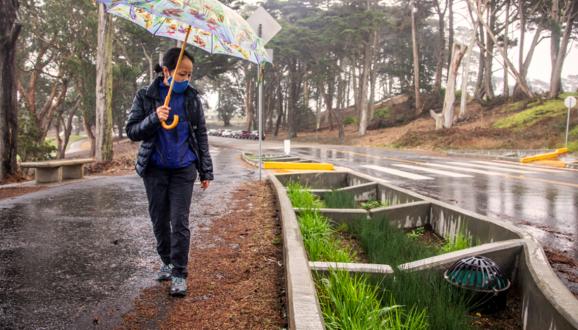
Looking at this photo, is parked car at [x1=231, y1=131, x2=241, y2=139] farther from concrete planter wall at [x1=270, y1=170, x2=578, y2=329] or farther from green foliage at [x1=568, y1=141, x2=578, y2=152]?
concrete planter wall at [x1=270, y1=170, x2=578, y2=329]

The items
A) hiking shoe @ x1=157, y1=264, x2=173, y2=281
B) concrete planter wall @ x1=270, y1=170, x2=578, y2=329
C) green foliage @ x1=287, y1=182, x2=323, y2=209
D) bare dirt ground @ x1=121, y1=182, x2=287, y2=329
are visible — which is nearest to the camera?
concrete planter wall @ x1=270, y1=170, x2=578, y2=329

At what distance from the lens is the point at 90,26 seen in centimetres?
2889

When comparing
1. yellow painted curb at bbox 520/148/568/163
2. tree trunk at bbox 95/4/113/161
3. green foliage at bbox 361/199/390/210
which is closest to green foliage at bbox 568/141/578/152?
yellow painted curb at bbox 520/148/568/163

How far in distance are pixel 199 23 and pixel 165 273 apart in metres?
2.14

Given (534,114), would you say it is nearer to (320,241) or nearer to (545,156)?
(545,156)

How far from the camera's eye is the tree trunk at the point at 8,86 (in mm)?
11898

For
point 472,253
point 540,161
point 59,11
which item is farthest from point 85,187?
point 59,11

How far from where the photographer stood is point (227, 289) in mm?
3682

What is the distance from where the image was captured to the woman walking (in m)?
3.61

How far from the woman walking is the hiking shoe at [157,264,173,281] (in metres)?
0.15

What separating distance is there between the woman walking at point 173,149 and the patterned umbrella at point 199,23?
18 centimetres

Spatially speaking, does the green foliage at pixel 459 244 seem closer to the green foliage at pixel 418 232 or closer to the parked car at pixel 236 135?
the green foliage at pixel 418 232

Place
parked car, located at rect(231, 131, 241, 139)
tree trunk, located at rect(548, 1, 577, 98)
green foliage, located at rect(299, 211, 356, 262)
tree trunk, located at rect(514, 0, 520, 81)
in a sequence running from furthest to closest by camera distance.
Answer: parked car, located at rect(231, 131, 241, 139) → tree trunk, located at rect(514, 0, 520, 81) → tree trunk, located at rect(548, 1, 577, 98) → green foliage, located at rect(299, 211, 356, 262)

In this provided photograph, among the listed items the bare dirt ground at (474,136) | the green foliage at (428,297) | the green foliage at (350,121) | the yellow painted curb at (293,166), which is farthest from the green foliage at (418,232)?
the green foliage at (350,121)
